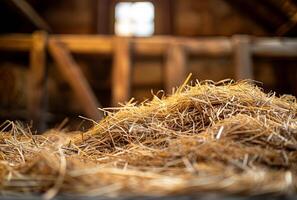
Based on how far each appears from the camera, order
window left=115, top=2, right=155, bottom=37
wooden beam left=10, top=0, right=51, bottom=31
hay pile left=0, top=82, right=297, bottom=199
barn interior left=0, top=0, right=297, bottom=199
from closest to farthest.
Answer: hay pile left=0, top=82, right=297, bottom=199 → barn interior left=0, top=0, right=297, bottom=199 → wooden beam left=10, top=0, right=51, bottom=31 → window left=115, top=2, right=155, bottom=37

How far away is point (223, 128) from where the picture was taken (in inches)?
48.4

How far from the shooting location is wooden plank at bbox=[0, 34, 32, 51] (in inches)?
148

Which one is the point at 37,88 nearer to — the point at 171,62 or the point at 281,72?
the point at 171,62

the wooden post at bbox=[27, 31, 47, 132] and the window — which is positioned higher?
the window

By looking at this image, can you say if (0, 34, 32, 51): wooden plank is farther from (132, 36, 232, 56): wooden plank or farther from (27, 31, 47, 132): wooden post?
(132, 36, 232, 56): wooden plank

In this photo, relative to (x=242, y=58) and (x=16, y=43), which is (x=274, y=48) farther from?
(x=16, y=43)

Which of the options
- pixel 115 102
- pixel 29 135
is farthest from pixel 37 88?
pixel 29 135

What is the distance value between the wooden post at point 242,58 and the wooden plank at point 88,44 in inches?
51.7

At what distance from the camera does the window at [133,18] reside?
5.51 m

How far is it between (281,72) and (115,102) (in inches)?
109

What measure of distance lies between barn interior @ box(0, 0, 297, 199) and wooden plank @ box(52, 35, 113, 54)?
1cm

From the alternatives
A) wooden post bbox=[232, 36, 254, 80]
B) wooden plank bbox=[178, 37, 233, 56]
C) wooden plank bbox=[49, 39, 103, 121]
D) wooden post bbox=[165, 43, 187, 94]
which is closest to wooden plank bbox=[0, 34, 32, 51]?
wooden plank bbox=[49, 39, 103, 121]

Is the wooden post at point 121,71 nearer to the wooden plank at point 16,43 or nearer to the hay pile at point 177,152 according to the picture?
the wooden plank at point 16,43

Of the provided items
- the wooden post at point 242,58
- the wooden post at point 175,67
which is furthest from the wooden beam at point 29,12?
the wooden post at point 242,58
